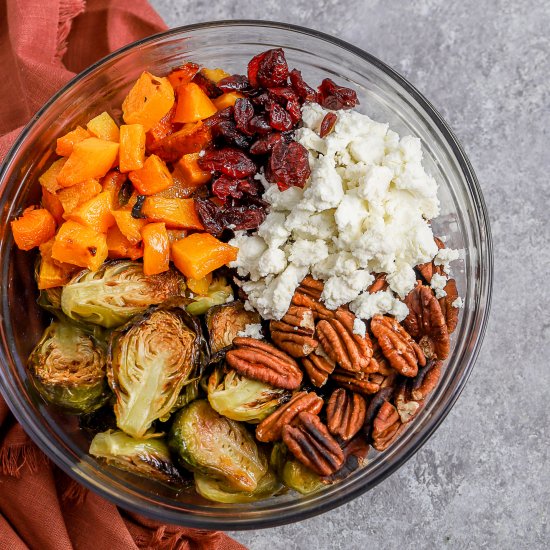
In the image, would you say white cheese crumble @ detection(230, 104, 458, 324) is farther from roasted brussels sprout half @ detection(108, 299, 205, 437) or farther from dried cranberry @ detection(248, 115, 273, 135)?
roasted brussels sprout half @ detection(108, 299, 205, 437)

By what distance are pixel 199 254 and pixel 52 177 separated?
0.60 m

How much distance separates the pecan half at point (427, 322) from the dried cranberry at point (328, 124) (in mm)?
589

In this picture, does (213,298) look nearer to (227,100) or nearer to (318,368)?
(318,368)

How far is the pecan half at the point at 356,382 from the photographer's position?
216 cm

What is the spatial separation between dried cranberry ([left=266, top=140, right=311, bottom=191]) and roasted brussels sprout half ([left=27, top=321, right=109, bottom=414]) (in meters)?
0.82

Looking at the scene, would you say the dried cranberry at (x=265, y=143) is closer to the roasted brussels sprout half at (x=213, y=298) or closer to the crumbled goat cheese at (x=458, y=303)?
the roasted brussels sprout half at (x=213, y=298)

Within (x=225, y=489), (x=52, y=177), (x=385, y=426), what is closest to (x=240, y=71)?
(x=52, y=177)

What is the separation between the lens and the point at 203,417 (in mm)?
2205

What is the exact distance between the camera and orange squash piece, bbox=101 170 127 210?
2213 millimetres

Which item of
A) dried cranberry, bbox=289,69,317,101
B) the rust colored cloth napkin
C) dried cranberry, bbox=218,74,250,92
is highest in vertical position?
dried cranberry, bbox=289,69,317,101

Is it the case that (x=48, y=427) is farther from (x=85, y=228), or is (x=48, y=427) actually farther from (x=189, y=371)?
(x=85, y=228)

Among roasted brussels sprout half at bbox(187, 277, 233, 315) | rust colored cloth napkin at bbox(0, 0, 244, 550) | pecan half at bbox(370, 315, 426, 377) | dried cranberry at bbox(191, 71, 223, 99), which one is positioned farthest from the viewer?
rust colored cloth napkin at bbox(0, 0, 244, 550)

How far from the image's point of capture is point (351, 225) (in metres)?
2.12

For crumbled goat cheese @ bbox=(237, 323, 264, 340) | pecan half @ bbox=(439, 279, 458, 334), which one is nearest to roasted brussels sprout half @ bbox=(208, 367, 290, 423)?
crumbled goat cheese @ bbox=(237, 323, 264, 340)
